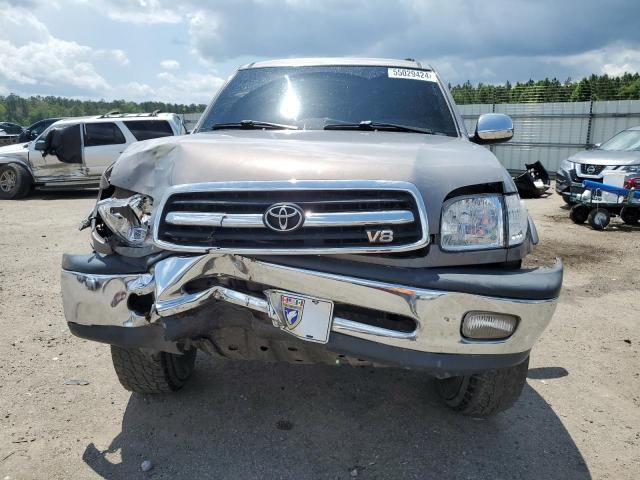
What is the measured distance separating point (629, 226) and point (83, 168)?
38.2 feet

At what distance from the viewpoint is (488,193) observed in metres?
2.25

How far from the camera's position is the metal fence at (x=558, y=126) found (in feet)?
56.2

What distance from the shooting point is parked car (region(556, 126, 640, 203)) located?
9.32 m

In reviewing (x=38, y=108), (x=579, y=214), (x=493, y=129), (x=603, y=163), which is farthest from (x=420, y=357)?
(x=38, y=108)

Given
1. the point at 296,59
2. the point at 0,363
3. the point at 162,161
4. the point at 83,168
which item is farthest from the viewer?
the point at 83,168

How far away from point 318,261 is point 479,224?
26.9 inches

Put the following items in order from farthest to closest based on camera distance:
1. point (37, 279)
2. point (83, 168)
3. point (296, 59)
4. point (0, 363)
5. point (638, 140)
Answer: point (83, 168)
point (638, 140)
point (37, 279)
point (296, 59)
point (0, 363)

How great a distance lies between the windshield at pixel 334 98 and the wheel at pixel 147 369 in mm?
1494

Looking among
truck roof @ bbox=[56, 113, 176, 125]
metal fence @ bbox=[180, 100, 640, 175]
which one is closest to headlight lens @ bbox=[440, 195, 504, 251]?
truck roof @ bbox=[56, 113, 176, 125]

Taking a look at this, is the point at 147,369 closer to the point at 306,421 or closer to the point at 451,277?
the point at 306,421

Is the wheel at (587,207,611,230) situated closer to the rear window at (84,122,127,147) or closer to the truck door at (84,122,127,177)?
the truck door at (84,122,127,177)

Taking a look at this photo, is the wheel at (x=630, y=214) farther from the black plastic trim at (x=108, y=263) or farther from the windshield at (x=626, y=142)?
the black plastic trim at (x=108, y=263)

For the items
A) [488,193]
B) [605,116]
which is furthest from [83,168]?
[605,116]

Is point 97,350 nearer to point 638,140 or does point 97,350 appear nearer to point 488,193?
point 488,193
